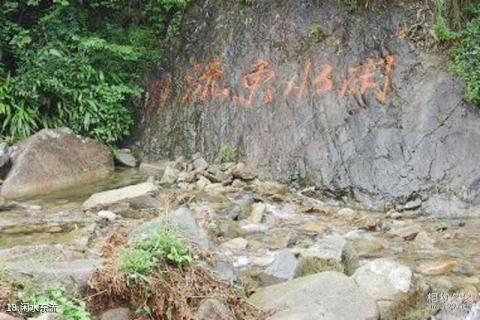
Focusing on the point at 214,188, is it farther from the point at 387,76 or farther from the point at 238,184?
the point at 387,76

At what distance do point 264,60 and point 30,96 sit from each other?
14.0 feet

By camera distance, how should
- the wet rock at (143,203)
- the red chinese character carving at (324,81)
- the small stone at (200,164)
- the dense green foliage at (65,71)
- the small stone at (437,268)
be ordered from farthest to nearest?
the dense green foliage at (65,71) < the small stone at (200,164) < the red chinese character carving at (324,81) < the wet rock at (143,203) < the small stone at (437,268)

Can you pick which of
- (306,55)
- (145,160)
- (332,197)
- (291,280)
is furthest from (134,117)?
(291,280)

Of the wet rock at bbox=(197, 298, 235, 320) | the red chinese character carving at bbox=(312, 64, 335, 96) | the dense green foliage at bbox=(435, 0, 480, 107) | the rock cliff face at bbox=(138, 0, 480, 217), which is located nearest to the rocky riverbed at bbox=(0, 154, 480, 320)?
the wet rock at bbox=(197, 298, 235, 320)

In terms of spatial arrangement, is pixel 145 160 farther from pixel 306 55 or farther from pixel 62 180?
pixel 306 55

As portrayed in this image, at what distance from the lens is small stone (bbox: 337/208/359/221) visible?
23.6 ft

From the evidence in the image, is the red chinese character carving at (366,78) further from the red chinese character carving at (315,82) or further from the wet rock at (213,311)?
the wet rock at (213,311)

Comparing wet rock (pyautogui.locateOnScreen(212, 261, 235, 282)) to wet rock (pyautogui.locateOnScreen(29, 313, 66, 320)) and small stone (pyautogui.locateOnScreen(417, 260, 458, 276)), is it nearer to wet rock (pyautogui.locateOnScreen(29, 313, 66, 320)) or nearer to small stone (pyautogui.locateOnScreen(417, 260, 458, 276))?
wet rock (pyautogui.locateOnScreen(29, 313, 66, 320))

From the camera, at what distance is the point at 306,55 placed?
9.27m

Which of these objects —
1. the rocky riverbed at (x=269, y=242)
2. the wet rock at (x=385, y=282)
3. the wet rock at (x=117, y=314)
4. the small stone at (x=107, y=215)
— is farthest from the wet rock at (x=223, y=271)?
the small stone at (x=107, y=215)

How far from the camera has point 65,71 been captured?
10367 mm

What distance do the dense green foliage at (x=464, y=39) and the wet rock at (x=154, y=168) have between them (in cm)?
491

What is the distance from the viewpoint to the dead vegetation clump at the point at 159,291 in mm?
3371

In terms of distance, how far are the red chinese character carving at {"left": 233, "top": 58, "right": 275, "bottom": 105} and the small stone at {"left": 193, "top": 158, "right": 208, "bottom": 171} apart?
1220 millimetres
